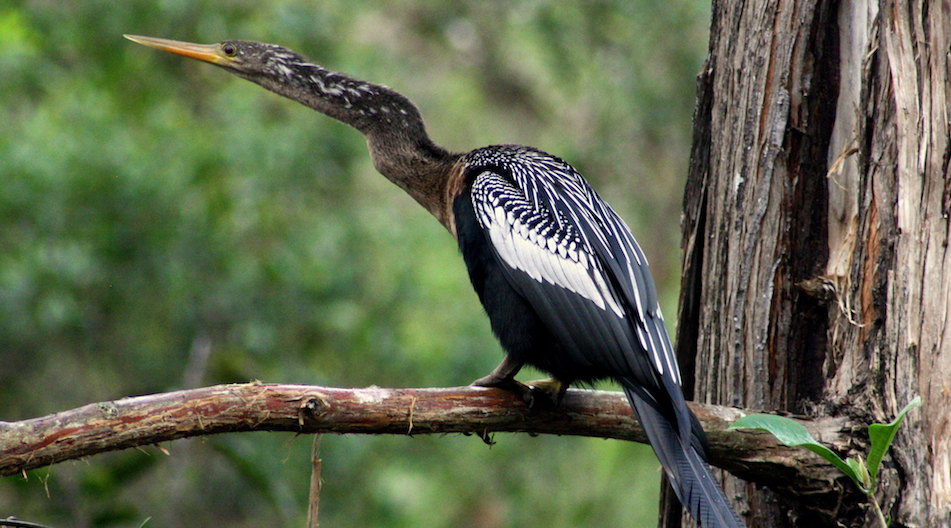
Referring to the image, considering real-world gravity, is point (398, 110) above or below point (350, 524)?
above

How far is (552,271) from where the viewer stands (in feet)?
9.47

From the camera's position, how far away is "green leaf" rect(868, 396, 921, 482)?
2.25 metres

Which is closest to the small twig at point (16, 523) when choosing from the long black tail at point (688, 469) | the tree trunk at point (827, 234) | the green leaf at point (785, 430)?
the long black tail at point (688, 469)

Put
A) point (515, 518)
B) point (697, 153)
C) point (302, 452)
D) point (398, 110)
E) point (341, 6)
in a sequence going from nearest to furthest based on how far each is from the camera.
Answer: point (697, 153), point (398, 110), point (302, 452), point (341, 6), point (515, 518)

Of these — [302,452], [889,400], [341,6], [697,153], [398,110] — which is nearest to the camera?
[889,400]

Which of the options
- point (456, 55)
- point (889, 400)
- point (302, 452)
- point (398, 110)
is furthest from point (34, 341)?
point (456, 55)

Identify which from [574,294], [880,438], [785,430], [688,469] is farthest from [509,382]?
[880,438]

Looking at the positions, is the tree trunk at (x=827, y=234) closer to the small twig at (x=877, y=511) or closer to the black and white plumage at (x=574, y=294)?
the small twig at (x=877, y=511)

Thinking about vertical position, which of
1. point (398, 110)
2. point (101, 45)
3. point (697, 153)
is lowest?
point (697, 153)

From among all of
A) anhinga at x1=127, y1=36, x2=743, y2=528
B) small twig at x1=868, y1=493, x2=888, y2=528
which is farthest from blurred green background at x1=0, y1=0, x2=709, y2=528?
small twig at x1=868, y1=493, x2=888, y2=528

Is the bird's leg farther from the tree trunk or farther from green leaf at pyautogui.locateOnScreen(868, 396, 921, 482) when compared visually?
green leaf at pyautogui.locateOnScreen(868, 396, 921, 482)

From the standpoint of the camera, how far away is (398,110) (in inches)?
145

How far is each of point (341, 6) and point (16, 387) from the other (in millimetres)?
3278

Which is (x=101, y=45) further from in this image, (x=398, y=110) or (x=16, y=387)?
(x=398, y=110)
